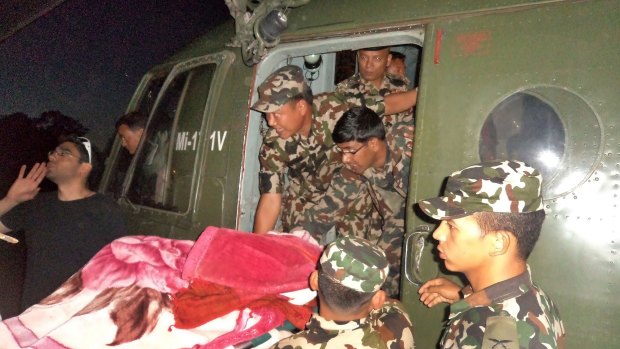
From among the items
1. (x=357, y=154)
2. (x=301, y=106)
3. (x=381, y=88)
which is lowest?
(x=357, y=154)

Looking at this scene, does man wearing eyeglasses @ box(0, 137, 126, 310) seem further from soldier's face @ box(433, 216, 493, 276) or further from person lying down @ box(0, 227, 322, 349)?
soldier's face @ box(433, 216, 493, 276)

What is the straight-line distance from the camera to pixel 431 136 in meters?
2.36

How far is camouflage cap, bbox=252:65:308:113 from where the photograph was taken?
3232 mm

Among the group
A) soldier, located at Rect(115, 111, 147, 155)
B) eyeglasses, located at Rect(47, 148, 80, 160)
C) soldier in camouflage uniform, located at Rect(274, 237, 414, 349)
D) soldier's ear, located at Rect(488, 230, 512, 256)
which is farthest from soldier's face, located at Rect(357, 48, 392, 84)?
soldier's ear, located at Rect(488, 230, 512, 256)

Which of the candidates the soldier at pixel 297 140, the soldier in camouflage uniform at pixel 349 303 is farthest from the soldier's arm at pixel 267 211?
the soldier in camouflage uniform at pixel 349 303

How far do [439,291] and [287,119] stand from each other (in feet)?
5.92

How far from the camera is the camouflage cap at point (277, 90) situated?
3232 mm

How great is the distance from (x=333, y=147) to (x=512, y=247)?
2395 millimetres

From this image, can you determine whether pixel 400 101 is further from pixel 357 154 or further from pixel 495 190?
pixel 495 190

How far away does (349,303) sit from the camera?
5.42 feet

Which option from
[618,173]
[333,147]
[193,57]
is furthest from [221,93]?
[618,173]

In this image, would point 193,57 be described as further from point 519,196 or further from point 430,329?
point 519,196

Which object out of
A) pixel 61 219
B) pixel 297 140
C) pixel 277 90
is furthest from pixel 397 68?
→ pixel 61 219

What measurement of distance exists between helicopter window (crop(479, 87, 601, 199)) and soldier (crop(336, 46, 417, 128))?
1.79 meters
